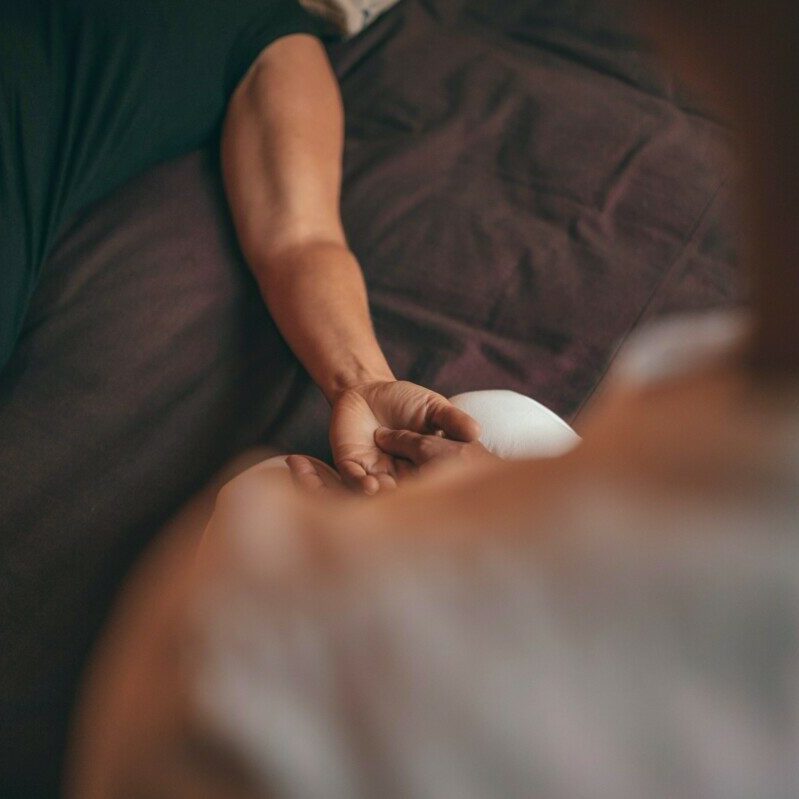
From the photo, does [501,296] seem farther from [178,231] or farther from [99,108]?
[99,108]

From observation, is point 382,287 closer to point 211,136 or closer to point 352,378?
point 352,378

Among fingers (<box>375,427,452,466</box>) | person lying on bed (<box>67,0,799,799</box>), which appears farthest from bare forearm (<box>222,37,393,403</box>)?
person lying on bed (<box>67,0,799,799</box>)

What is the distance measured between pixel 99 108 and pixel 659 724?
109 centimetres

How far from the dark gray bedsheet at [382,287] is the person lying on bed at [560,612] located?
0.52m

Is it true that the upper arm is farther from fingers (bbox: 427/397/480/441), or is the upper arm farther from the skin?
fingers (bbox: 427/397/480/441)

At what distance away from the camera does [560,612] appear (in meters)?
0.28

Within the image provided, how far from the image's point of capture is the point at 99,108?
113 centimetres

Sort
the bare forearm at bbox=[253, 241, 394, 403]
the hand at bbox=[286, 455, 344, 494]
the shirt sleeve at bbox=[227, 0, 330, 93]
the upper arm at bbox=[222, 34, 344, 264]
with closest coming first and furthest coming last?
the hand at bbox=[286, 455, 344, 494] < the bare forearm at bbox=[253, 241, 394, 403] < the upper arm at bbox=[222, 34, 344, 264] < the shirt sleeve at bbox=[227, 0, 330, 93]

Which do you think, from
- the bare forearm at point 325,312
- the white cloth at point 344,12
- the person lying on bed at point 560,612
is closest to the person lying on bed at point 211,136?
the bare forearm at point 325,312

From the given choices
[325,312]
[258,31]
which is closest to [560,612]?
[325,312]

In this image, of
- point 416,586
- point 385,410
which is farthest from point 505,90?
point 416,586

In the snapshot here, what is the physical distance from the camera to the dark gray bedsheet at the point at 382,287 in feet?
2.83

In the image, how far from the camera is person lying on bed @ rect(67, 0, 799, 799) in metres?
0.25

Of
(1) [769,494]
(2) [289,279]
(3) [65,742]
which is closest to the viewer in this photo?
(1) [769,494]
